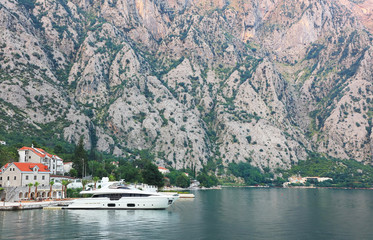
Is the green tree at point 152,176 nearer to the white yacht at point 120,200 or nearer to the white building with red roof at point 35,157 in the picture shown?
the white building with red roof at point 35,157

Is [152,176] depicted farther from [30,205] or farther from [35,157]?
[30,205]

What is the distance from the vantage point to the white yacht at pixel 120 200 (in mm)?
82500

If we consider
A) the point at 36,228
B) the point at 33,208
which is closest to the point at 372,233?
the point at 36,228

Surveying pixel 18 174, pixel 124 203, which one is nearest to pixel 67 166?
pixel 18 174

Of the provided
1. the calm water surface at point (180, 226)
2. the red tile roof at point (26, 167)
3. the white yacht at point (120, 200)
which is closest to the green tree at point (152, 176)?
the red tile roof at point (26, 167)

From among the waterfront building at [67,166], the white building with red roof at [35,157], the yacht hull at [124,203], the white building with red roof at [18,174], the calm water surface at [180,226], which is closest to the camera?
the calm water surface at [180,226]

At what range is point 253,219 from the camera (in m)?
70.6

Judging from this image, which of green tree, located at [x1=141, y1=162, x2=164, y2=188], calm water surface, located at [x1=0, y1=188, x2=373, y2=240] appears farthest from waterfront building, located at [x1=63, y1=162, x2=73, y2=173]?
calm water surface, located at [x1=0, y1=188, x2=373, y2=240]

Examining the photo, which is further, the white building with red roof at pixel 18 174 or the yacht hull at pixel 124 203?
the white building with red roof at pixel 18 174

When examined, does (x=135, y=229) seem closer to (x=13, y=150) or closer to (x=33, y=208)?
(x=33, y=208)

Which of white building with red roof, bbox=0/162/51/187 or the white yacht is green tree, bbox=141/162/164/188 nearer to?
white building with red roof, bbox=0/162/51/187

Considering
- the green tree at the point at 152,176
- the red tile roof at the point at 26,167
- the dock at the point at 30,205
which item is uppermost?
the red tile roof at the point at 26,167

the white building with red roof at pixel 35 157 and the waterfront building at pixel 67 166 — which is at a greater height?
the white building with red roof at pixel 35 157

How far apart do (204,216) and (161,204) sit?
13720mm
